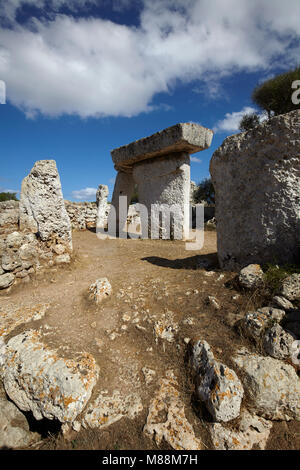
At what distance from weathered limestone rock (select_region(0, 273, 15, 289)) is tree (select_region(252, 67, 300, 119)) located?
19.6 metres

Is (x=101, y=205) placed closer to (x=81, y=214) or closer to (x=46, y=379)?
(x=81, y=214)

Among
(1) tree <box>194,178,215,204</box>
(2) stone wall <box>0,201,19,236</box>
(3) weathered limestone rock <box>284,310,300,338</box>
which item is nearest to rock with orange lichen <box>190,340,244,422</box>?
(3) weathered limestone rock <box>284,310,300,338</box>

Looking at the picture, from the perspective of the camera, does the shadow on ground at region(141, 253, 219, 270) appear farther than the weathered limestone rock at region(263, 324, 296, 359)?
Yes

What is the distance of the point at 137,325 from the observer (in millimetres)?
2875

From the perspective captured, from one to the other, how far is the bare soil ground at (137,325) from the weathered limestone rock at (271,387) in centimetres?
10

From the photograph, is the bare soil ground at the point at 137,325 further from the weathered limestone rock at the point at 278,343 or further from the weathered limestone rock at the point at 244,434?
the weathered limestone rock at the point at 278,343

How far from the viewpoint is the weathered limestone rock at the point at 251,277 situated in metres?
2.90

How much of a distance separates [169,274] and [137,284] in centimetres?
60

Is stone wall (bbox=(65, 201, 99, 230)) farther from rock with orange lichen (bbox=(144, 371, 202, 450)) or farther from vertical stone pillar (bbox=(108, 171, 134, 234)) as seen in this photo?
rock with orange lichen (bbox=(144, 371, 202, 450))

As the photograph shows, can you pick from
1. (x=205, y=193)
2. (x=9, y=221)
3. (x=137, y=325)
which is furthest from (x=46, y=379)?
(x=205, y=193)

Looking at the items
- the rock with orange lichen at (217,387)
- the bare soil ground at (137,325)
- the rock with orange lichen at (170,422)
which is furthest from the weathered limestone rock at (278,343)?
the rock with orange lichen at (170,422)

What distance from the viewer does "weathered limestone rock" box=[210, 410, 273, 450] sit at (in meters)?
1.73

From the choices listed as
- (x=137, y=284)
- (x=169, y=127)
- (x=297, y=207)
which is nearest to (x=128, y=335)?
(x=137, y=284)
